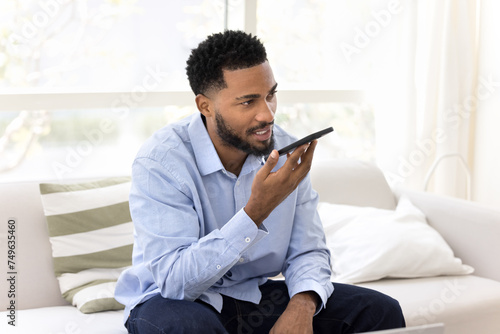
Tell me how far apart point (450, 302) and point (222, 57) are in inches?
46.2

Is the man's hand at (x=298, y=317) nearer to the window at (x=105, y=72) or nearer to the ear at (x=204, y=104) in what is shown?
the ear at (x=204, y=104)

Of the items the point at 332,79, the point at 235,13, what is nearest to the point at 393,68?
the point at 332,79

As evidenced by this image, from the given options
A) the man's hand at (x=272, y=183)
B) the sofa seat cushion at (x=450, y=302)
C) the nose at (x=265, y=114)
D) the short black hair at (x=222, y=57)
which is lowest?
the sofa seat cushion at (x=450, y=302)

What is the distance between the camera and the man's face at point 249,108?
1.62m

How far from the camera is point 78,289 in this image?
81.1 inches

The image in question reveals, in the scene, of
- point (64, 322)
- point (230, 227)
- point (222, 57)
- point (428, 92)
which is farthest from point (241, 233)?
point (428, 92)

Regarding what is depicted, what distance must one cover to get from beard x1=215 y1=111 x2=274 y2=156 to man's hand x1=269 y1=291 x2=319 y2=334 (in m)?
0.38

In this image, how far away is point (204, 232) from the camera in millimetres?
1671

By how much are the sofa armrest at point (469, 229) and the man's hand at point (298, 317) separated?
1.10 m

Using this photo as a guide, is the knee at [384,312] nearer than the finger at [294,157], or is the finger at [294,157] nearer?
the finger at [294,157]

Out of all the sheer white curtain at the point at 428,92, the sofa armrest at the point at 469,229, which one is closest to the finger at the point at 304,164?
the sofa armrest at the point at 469,229

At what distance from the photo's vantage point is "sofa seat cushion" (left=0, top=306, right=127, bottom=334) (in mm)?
1829

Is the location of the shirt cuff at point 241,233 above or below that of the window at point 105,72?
below

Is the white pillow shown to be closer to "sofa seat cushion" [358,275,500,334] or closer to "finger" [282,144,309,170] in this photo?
"sofa seat cushion" [358,275,500,334]
